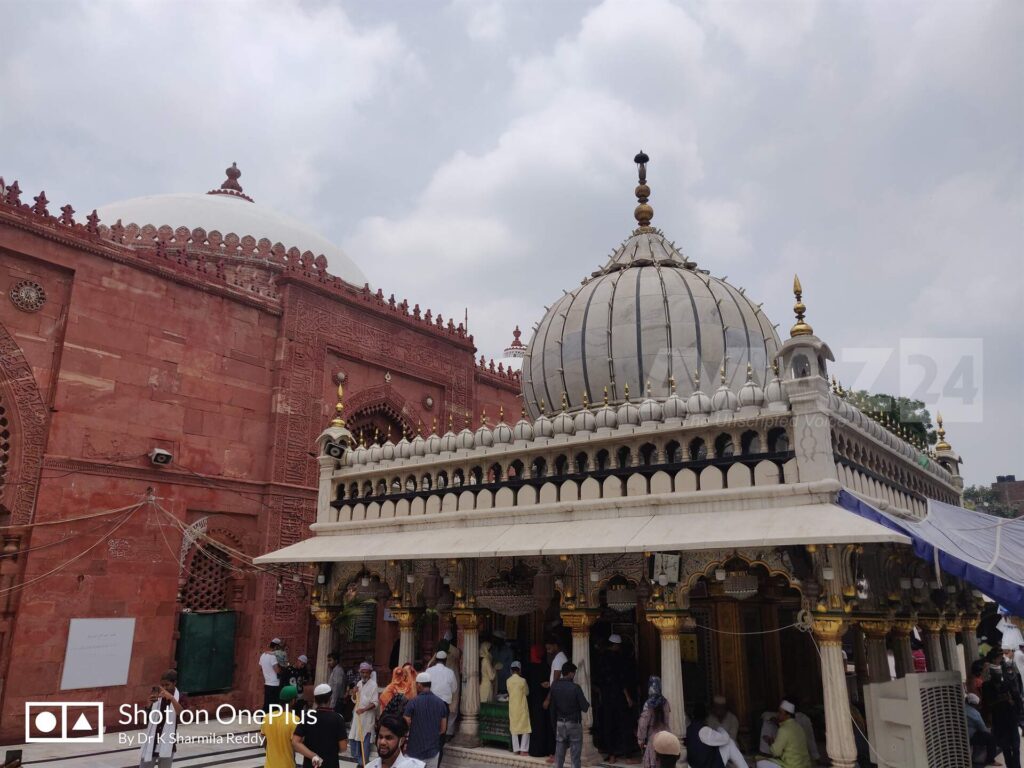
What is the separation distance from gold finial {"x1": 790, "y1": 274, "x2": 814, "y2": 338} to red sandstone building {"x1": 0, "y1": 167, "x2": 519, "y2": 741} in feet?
28.4

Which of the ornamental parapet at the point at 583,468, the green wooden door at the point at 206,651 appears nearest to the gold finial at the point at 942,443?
the ornamental parapet at the point at 583,468

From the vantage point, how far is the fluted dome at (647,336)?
31.1 ft

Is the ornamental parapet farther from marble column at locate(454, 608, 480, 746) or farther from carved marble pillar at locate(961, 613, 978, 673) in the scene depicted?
carved marble pillar at locate(961, 613, 978, 673)

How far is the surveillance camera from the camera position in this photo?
422 inches

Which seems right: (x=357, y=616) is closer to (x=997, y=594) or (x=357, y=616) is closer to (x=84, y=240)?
(x=84, y=240)

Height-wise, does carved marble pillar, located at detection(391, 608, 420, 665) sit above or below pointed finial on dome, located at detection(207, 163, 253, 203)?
below

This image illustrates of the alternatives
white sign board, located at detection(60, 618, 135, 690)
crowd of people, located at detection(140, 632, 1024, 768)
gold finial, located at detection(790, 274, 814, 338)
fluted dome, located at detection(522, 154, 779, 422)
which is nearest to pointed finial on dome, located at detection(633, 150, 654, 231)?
fluted dome, located at detection(522, 154, 779, 422)

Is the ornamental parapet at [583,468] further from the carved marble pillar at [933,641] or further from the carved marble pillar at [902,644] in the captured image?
the carved marble pillar at [933,641]

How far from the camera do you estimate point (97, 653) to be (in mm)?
9711

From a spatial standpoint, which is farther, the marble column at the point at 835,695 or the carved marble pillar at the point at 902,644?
the carved marble pillar at the point at 902,644

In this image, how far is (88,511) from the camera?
32.8 feet

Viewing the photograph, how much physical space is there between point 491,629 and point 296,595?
3.92 meters

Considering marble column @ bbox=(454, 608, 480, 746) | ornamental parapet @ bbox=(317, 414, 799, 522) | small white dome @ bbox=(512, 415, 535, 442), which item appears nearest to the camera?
ornamental parapet @ bbox=(317, 414, 799, 522)

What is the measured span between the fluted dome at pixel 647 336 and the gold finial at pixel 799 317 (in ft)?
7.90
